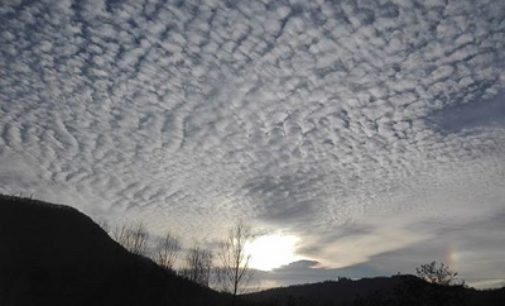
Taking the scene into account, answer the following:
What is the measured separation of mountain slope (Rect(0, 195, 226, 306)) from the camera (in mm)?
57625

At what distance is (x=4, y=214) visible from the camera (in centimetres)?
7050

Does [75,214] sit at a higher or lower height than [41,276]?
higher

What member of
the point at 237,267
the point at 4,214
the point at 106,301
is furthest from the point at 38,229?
the point at 237,267

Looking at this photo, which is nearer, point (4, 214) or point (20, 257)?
point (20, 257)

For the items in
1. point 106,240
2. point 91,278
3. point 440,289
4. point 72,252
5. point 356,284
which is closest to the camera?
point 440,289

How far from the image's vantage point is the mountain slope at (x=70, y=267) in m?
57.6

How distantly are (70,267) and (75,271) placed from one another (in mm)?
1356

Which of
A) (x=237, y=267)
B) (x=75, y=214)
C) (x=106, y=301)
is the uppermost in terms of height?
(x=75, y=214)

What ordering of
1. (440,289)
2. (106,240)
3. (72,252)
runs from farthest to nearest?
(106,240) < (72,252) < (440,289)

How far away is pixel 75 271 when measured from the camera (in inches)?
2532

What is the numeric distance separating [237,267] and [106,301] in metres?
22.7

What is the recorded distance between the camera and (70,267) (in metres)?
65.0

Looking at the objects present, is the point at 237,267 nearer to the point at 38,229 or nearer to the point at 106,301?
the point at 106,301

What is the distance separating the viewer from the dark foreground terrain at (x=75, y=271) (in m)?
57.1
